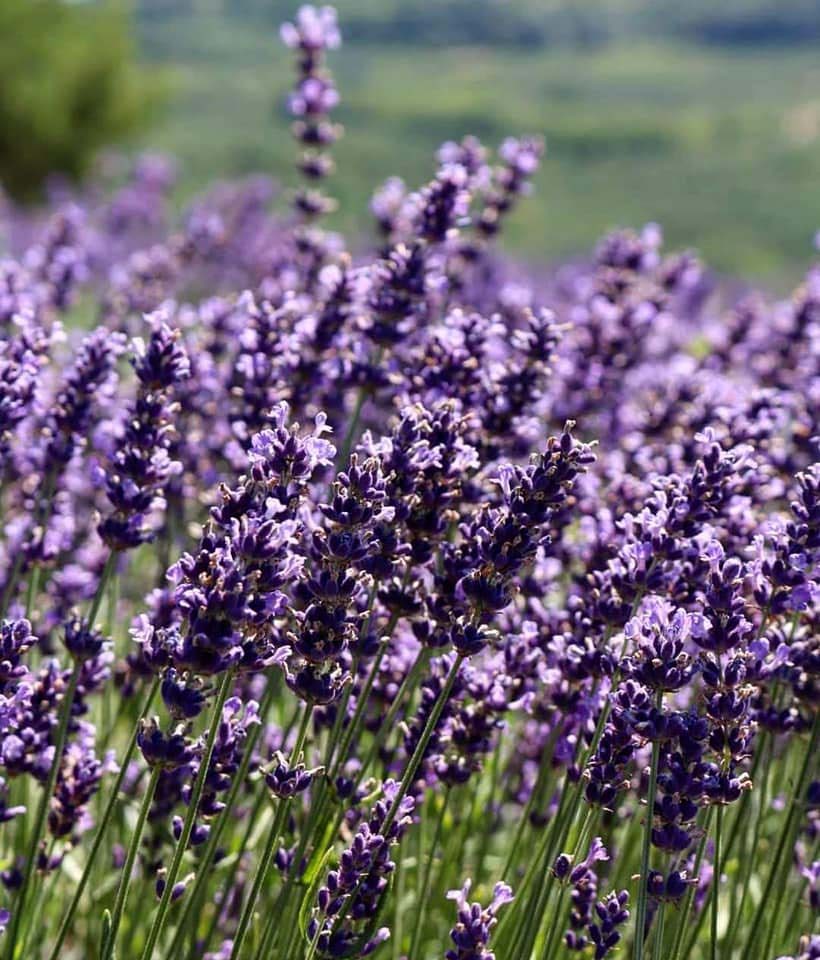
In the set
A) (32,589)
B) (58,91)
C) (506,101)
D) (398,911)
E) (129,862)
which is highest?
(506,101)

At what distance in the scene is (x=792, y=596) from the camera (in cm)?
254

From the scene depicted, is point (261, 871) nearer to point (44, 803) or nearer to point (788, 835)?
point (44, 803)

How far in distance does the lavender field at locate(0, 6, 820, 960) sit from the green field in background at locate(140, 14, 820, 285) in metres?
45.0

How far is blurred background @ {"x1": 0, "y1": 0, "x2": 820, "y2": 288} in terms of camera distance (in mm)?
29375

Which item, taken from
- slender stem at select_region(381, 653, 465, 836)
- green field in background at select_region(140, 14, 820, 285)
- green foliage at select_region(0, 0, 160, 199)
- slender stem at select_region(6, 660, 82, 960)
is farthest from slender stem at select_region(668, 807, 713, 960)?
green field in background at select_region(140, 14, 820, 285)

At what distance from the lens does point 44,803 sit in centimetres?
268

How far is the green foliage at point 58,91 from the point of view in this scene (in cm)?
2753

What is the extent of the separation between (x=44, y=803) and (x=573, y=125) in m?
112

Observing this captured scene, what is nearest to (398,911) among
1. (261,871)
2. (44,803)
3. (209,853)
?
Answer: (209,853)

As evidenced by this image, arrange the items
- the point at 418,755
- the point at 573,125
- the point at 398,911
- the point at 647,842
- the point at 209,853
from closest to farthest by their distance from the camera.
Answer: the point at 647,842, the point at 418,755, the point at 209,853, the point at 398,911, the point at 573,125

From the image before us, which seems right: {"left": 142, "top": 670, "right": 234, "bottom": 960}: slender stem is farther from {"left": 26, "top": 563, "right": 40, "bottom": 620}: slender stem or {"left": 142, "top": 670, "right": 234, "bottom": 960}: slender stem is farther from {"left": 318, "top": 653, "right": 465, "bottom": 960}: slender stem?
{"left": 26, "top": 563, "right": 40, "bottom": 620}: slender stem

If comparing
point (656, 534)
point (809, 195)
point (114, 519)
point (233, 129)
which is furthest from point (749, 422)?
point (233, 129)

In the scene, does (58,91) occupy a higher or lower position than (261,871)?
higher

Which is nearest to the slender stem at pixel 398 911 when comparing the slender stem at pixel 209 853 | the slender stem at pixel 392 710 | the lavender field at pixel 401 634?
the lavender field at pixel 401 634
